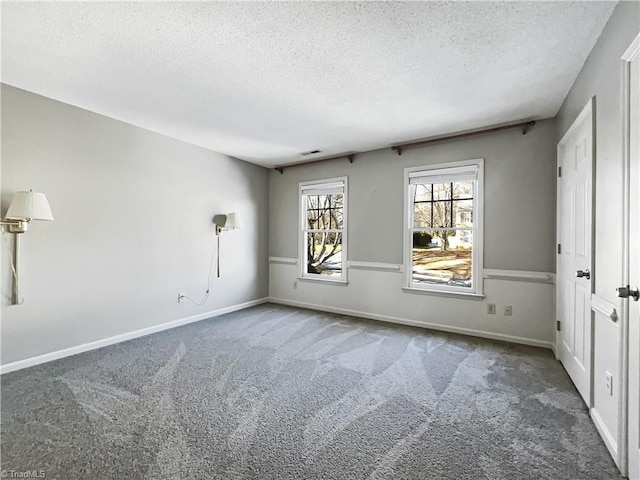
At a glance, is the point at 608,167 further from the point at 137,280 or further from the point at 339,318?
the point at 137,280

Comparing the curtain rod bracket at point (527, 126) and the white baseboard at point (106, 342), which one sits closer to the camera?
the white baseboard at point (106, 342)

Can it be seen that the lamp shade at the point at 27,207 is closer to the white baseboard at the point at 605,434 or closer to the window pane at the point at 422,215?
the window pane at the point at 422,215

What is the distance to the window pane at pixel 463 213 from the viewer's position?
3.71m

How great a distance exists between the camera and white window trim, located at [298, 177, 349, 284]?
4.56 meters

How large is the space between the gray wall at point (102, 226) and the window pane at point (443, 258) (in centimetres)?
283

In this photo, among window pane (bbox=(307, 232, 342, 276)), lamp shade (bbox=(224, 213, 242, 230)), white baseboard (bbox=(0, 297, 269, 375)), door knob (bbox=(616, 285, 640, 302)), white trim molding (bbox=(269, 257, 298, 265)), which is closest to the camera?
door knob (bbox=(616, 285, 640, 302))

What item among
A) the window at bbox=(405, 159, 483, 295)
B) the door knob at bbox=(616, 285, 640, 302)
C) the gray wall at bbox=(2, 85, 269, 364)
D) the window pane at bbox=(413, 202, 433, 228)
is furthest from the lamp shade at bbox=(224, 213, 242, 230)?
the door knob at bbox=(616, 285, 640, 302)

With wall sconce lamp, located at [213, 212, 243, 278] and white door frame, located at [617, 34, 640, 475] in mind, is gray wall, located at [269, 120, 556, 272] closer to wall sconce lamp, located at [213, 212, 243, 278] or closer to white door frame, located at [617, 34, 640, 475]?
wall sconce lamp, located at [213, 212, 243, 278]

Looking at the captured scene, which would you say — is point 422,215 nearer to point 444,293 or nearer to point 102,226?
point 444,293

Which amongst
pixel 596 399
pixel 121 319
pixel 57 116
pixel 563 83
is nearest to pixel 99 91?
pixel 57 116

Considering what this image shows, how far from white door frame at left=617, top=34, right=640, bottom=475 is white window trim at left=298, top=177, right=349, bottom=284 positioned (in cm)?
323

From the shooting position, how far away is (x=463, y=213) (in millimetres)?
3752

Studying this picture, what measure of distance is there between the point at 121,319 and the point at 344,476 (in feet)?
9.90

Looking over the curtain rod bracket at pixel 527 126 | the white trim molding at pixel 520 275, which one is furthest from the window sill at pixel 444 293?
the curtain rod bracket at pixel 527 126
